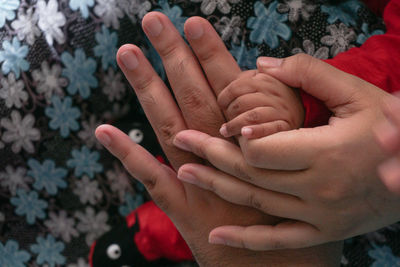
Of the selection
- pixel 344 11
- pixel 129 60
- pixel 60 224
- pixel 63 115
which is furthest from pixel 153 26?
pixel 60 224

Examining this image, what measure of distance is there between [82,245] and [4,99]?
44cm

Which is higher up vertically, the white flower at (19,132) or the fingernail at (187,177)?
the white flower at (19,132)

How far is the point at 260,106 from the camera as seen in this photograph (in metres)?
0.69

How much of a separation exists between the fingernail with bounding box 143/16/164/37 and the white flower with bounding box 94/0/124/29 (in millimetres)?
259

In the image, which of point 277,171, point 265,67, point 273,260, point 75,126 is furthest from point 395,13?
point 75,126

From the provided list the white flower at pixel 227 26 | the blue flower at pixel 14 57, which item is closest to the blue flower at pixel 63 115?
the blue flower at pixel 14 57

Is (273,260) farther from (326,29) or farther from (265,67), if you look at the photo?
(326,29)

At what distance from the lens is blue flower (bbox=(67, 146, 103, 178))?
1039mm

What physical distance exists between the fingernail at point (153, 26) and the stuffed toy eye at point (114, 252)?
58 centimetres

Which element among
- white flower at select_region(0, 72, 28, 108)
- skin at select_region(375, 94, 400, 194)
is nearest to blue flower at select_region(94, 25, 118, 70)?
white flower at select_region(0, 72, 28, 108)

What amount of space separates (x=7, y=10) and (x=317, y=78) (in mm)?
789

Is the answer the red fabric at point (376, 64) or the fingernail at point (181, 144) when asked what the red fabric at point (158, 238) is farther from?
the red fabric at point (376, 64)

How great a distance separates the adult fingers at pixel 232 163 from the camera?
2.22 feet

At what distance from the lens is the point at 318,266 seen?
775 millimetres
